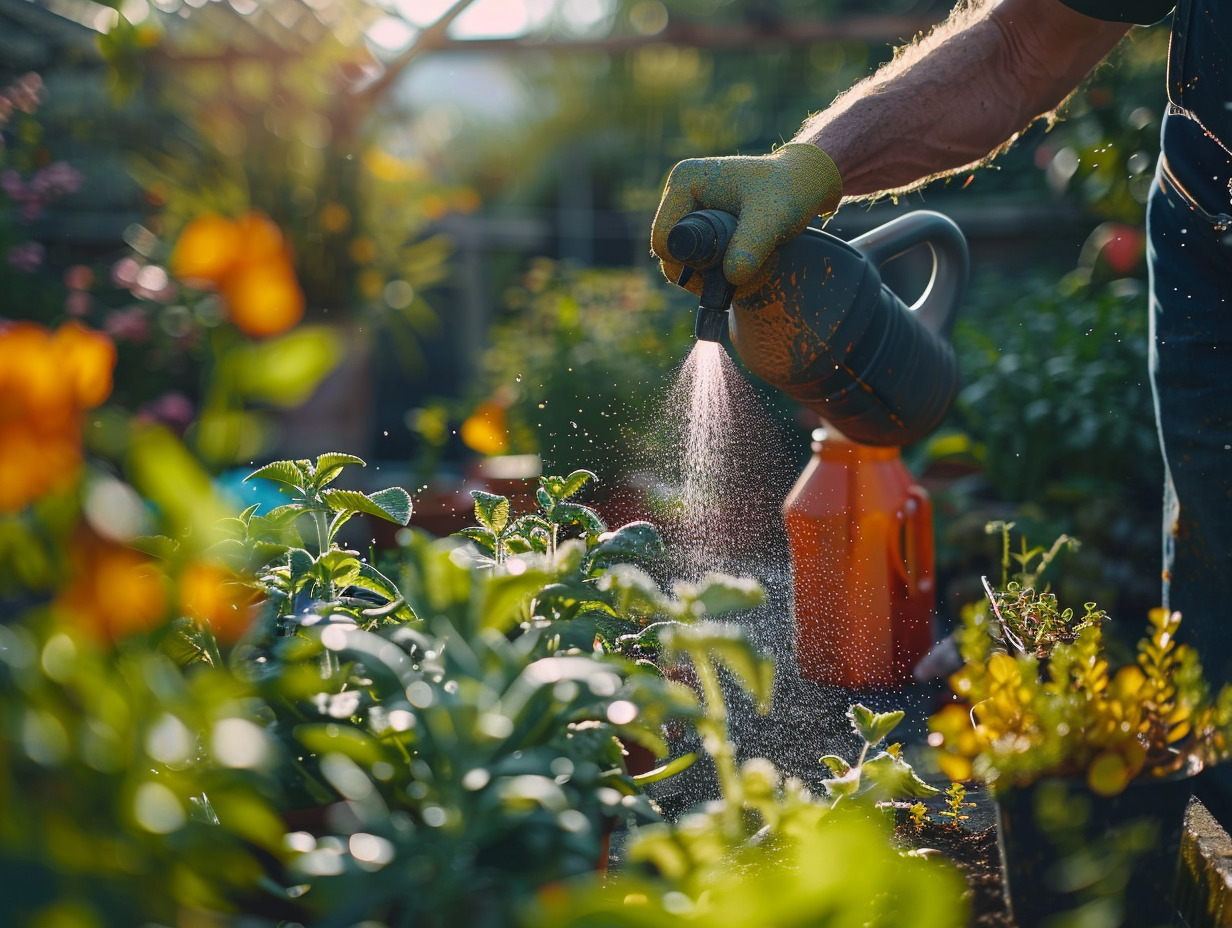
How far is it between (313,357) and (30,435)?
14 centimetres

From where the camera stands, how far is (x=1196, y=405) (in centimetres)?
157

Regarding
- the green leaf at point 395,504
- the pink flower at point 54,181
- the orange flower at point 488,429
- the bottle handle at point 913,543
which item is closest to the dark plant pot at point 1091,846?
the green leaf at point 395,504

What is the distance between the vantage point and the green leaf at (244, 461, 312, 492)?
3.09 ft

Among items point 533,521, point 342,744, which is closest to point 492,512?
point 533,521

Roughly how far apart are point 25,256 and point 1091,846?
15.1ft

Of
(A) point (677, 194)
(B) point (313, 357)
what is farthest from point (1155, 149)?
(B) point (313, 357)

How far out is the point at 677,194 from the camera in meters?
1.40

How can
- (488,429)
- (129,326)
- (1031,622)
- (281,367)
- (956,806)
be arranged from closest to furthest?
(281,367) → (956,806) → (1031,622) → (488,429) → (129,326)

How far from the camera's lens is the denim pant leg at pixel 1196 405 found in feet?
5.09

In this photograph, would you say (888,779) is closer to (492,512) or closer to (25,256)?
(492,512)

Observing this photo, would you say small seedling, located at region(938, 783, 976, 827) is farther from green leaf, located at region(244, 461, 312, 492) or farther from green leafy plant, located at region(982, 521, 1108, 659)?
green leaf, located at region(244, 461, 312, 492)

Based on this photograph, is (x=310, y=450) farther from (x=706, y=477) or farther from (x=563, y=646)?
(x=563, y=646)

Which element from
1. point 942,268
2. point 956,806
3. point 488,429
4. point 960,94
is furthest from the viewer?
point 488,429

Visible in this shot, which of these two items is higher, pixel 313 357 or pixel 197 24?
pixel 197 24
